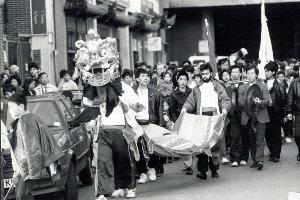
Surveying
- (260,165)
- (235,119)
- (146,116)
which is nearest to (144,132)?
(146,116)

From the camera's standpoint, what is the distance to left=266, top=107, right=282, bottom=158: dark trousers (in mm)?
14250

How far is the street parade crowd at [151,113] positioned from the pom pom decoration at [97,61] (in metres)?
0.02

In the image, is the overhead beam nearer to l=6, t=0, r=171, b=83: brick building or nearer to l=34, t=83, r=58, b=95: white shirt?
l=6, t=0, r=171, b=83: brick building

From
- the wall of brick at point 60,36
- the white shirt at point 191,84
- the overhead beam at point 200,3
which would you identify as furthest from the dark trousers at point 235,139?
the overhead beam at point 200,3

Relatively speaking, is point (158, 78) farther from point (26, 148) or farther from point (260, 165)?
point (26, 148)

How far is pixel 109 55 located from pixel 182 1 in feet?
103

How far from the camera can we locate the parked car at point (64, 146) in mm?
9438

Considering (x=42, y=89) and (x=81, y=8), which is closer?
(x=42, y=89)

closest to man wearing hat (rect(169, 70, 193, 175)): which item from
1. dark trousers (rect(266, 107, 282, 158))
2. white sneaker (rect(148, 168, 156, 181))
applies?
white sneaker (rect(148, 168, 156, 181))

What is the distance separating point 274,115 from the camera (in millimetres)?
14320

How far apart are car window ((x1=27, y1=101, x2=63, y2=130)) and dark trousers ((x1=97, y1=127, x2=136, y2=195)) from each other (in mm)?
688

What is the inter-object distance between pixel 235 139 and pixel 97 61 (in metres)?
4.34

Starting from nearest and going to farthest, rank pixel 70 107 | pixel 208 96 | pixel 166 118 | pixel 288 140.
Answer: pixel 70 107 < pixel 208 96 < pixel 166 118 < pixel 288 140

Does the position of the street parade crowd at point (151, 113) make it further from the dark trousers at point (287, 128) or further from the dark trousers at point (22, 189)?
the dark trousers at point (287, 128)
